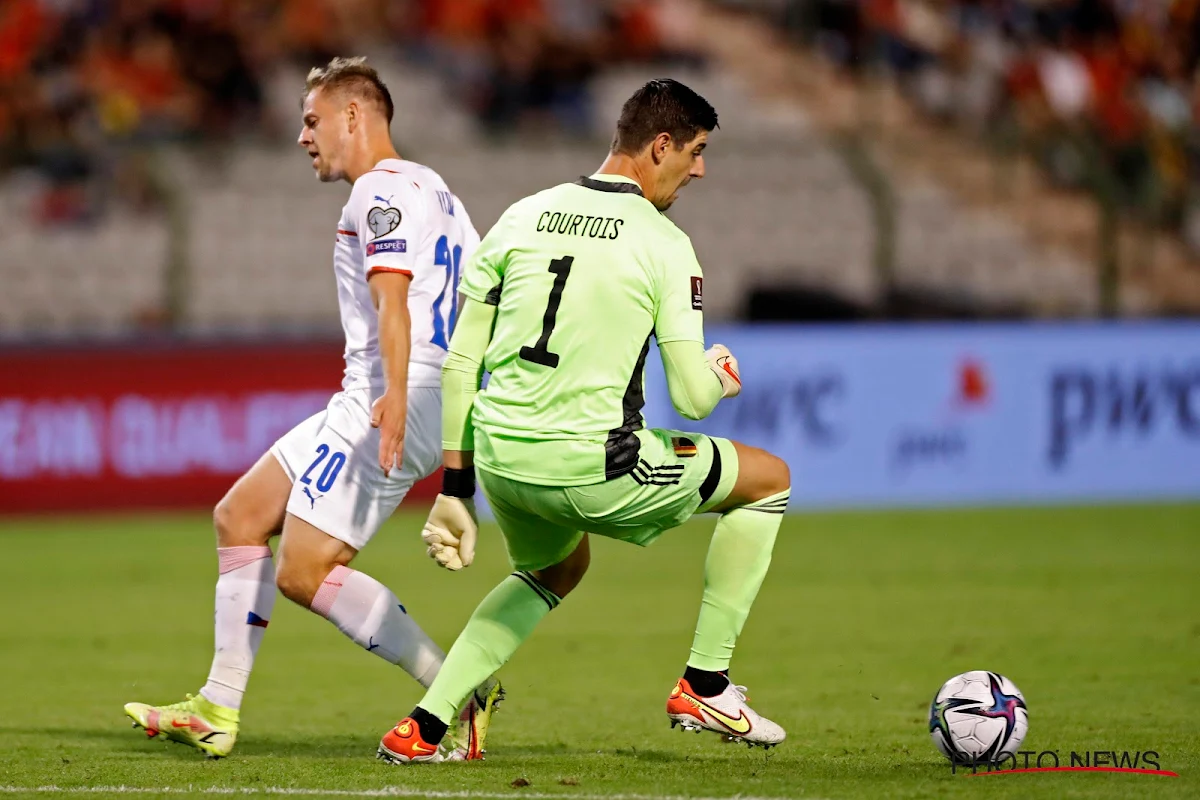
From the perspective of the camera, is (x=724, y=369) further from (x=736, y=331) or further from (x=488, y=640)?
(x=736, y=331)

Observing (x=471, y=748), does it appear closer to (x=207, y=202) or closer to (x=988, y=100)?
(x=207, y=202)

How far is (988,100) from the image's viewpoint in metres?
19.2

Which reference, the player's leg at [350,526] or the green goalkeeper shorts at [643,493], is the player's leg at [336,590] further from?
the green goalkeeper shorts at [643,493]

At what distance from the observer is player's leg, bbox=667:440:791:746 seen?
528cm

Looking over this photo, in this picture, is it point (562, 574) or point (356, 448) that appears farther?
point (356, 448)

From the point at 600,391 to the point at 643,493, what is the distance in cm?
33

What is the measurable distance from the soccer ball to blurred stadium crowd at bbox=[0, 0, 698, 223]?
10.8m

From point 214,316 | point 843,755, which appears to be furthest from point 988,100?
point 843,755

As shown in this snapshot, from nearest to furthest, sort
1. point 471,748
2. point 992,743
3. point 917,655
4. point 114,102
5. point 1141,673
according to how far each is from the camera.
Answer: point 992,743 < point 471,748 < point 1141,673 < point 917,655 < point 114,102

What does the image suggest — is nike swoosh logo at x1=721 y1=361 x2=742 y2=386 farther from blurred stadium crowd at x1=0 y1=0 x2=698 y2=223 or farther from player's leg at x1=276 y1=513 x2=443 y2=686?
blurred stadium crowd at x1=0 y1=0 x2=698 y2=223

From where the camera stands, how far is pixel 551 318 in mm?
5051

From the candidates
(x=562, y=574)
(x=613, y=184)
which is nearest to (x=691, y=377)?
(x=613, y=184)

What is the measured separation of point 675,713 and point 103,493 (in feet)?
30.8

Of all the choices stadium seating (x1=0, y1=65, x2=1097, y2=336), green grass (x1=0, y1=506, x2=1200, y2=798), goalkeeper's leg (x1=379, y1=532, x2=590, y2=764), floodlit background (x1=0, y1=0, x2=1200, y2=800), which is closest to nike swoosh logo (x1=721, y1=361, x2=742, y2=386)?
goalkeeper's leg (x1=379, y1=532, x2=590, y2=764)
